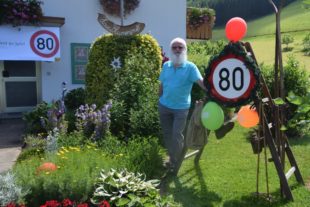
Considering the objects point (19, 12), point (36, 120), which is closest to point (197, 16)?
point (19, 12)

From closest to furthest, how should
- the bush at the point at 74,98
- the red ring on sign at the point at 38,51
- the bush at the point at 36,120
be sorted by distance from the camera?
the bush at the point at 36,120, the red ring on sign at the point at 38,51, the bush at the point at 74,98

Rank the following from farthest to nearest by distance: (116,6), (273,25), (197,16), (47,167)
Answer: (273,25) → (197,16) → (116,6) → (47,167)

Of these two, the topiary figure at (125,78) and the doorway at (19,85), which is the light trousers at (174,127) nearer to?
the topiary figure at (125,78)

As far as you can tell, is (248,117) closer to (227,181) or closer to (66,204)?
(227,181)

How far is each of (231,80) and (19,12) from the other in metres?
6.14

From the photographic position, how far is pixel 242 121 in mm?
4453

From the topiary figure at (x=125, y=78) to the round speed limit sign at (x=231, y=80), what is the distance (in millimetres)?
2060

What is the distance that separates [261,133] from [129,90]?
2.90 metres

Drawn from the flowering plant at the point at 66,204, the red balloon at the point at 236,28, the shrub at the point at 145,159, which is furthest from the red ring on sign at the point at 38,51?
the flowering plant at the point at 66,204

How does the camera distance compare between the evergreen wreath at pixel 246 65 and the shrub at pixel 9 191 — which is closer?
the shrub at pixel 9 191

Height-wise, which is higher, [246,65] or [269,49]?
[269,49]

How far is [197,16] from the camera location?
476 inches

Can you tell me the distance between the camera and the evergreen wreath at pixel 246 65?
422 centimetres

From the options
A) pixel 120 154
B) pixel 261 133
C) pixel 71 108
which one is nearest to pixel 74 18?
pixel 71 108
